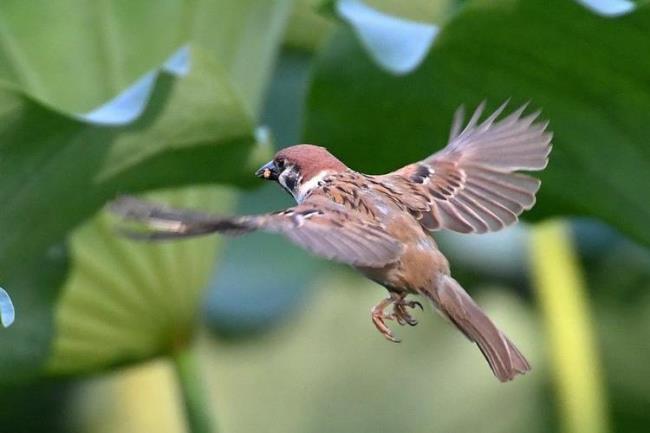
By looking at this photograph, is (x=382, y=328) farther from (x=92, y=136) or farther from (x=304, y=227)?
(x=92, y=136)

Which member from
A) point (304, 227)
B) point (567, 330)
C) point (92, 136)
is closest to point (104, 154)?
point (92, 136)

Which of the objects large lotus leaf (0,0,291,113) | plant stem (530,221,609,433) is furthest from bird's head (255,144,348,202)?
plant stem (530,221,609,433)

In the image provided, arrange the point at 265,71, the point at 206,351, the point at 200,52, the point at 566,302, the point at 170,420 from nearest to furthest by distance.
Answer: the point at 200,52 < the point at 265,71 < the point at 566,302 < the point at 170,420 < the point at 206,351

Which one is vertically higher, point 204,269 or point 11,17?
point 11,17

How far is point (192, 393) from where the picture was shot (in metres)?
1.29

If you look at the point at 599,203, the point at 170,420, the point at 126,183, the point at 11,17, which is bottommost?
the point at 170,420

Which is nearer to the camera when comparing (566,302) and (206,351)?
(566,302)

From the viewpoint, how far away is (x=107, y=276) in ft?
4.30

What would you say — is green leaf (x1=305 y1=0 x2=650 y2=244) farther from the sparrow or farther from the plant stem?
the plant stem

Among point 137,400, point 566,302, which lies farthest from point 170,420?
point 566,302

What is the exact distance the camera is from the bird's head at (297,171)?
0.96m

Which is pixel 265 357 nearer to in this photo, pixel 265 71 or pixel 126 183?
pixel 265 71

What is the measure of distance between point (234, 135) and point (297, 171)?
0.49 ft

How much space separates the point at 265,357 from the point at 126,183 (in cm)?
124
